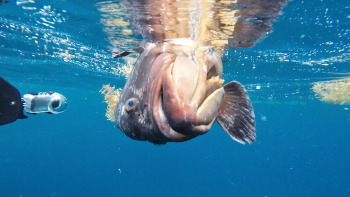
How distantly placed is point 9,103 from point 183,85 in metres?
4.39

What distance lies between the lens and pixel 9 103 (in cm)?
466

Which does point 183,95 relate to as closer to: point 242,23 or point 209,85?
point 209,85

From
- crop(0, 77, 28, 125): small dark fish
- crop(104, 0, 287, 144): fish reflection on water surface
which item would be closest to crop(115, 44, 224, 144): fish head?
crop(104, 0, 287, 144): fish reflection on water surface

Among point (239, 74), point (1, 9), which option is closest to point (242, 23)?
point (1, 9)

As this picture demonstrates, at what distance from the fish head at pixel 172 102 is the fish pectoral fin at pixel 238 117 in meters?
0.77

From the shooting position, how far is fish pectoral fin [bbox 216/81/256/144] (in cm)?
318

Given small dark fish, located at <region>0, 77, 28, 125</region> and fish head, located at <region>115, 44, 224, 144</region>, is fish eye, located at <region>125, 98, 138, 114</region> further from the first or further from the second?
small dark fish, located at <region>0, 77, 28, 125</region>

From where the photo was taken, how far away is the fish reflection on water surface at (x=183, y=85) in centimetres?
201

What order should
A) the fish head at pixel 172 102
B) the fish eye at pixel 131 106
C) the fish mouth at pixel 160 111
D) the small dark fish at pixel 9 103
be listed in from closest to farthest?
the fish head at pixel 172 102 < the fish mouth at pixel 160 111 < the fish eye at pixel 131 106 < the small dark fish at pixel 9 103

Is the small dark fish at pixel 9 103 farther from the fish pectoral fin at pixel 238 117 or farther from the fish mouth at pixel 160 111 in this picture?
the fish pectoral fin at pixel 238 117

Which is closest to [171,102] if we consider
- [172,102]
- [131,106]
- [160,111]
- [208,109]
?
[172,102]

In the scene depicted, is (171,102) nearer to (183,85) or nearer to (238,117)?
(183,85)

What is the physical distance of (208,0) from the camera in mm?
5309

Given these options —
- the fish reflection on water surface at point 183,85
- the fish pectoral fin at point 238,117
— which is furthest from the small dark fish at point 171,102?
the fish pectoral fin at point 238,117
